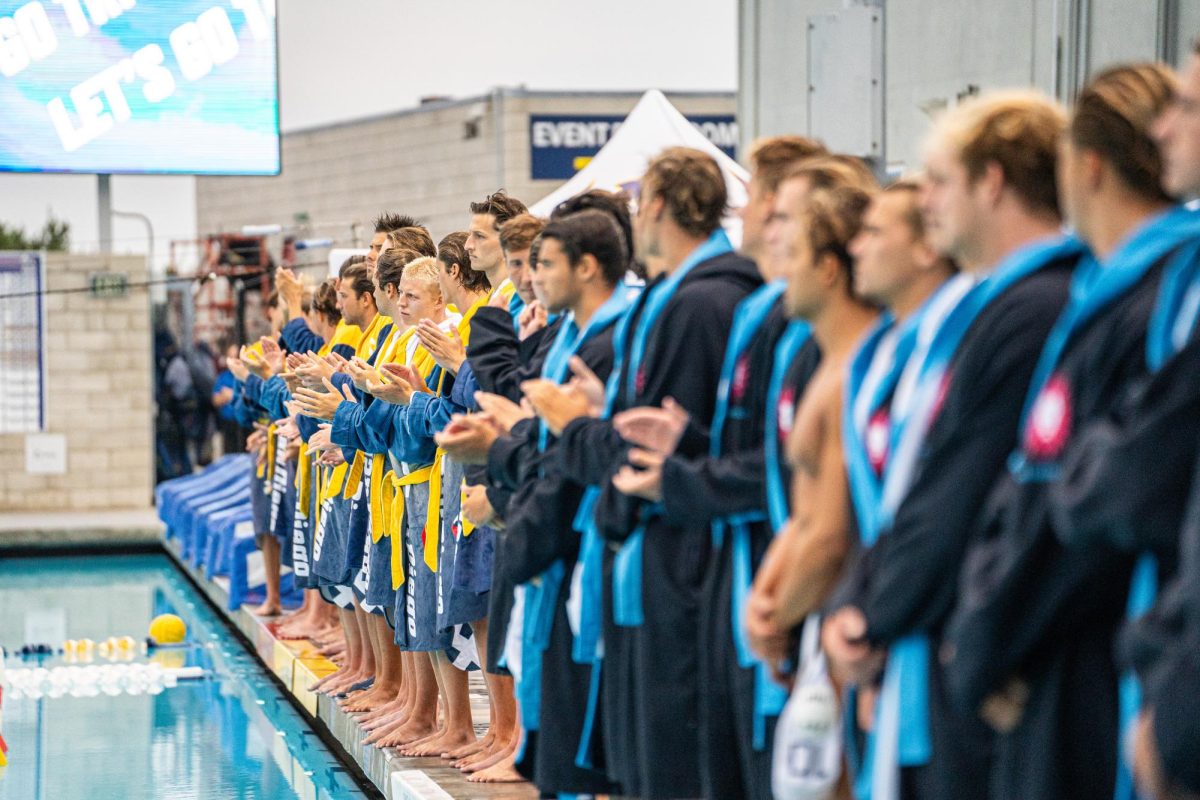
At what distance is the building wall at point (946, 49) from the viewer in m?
5.74

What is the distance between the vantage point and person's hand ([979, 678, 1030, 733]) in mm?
2117

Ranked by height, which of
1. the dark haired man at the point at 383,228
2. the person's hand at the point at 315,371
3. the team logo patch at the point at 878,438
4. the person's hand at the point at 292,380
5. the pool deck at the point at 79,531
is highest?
the dark haired man at the point at 383,228

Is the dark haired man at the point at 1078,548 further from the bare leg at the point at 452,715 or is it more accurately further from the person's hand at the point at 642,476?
the bare leg at the point at 452,715

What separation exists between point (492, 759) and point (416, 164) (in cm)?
2010

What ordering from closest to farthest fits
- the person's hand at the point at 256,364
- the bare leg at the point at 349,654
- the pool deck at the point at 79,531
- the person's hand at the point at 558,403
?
the person's hand at the point at 558,403
the bare leg at the point at 349,654
the person's hand at the point at 256,364
the pool deck at the point at 79,531

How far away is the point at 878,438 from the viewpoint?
97.1 inches

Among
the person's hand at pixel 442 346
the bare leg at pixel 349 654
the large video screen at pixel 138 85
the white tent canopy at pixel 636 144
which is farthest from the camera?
the large video screen at pixel 138 85

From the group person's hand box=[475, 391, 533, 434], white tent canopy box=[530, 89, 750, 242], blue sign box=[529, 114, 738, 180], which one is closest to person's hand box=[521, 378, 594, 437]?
person's hand box=[475, 391, 533, 434]

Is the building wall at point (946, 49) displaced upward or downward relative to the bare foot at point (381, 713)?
upward

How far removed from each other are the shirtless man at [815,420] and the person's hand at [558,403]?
824 mm

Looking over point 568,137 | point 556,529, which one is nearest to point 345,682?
point 556,529

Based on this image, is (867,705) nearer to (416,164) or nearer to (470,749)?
(470,749)

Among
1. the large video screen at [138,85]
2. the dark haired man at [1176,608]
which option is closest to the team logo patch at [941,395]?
the dark haired man at [1176,608]

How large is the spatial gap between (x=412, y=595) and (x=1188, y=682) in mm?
4171
